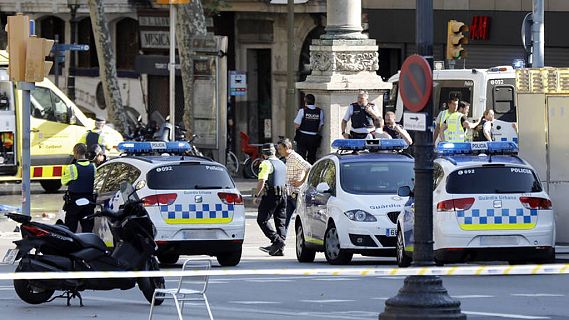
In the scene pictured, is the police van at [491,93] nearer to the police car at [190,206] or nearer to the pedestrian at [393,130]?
the pedestrian at [393,130]

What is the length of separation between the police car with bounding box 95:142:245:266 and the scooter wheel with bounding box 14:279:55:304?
3.73m

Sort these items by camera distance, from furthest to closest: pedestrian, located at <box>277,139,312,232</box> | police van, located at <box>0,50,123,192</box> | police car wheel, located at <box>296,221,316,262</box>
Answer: police van, located at <box>0,50,123,192</box> < pedestrian, located at <box>277,139,312,232</box> < police car wheel, located at <box>296,221,316,262</box>

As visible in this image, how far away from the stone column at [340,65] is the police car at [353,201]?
6181 millimetres

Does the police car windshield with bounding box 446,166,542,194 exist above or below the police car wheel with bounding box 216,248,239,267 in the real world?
above

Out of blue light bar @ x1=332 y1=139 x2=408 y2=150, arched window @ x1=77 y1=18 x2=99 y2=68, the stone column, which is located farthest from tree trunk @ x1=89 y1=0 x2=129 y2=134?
blue light bar @ x1=332 y1=139 x2=408 y2=150

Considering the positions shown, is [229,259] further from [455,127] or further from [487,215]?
[455,127]

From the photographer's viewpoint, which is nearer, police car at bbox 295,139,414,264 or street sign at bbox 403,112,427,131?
street sign at bbox 403,112,427,131

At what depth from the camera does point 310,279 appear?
19203mm

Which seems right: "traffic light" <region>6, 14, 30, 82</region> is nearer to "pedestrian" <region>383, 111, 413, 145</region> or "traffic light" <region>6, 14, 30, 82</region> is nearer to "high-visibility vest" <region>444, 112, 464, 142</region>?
"pedestrian" <region>383, 111, 413, 145</region>

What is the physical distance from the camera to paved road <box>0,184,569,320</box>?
50.8ft

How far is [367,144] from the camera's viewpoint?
862 inches

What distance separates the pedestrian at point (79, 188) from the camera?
20.5 meters

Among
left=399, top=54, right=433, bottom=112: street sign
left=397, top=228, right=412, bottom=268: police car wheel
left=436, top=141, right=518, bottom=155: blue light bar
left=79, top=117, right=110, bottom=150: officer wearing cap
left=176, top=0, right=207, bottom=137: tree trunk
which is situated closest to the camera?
left=399, top=54, right=433, bottom=112: street sign

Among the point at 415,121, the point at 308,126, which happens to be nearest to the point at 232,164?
the point at 308,126
